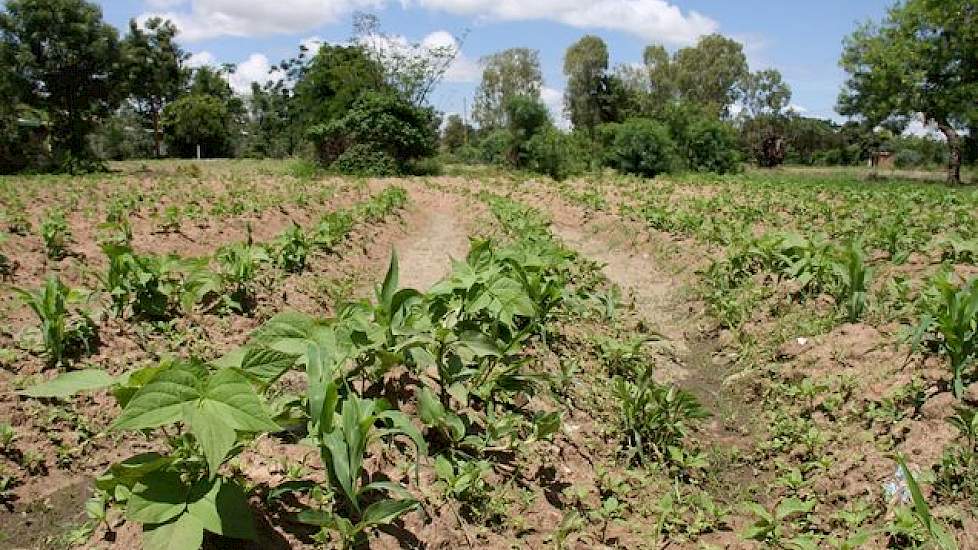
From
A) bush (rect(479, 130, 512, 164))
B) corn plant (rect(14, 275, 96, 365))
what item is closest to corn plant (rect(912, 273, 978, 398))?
corn plant (rect(14, 275, 96, 365))

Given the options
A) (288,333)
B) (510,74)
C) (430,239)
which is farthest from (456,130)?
(288,333)

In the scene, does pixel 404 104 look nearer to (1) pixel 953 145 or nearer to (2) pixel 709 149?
(2) pixel 709 149

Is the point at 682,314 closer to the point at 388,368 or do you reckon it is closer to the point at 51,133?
the point at 388,368

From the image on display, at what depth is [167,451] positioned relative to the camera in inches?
140

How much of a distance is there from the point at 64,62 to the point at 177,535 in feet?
103

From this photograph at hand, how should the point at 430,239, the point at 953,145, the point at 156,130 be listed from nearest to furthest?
1. the point at 430,239
2. the point at 953,145
3. the point at 156,130

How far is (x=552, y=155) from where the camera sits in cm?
2672

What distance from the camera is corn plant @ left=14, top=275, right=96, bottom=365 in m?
4.33

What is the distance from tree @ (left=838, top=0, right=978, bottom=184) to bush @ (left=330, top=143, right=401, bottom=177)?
62.8ft


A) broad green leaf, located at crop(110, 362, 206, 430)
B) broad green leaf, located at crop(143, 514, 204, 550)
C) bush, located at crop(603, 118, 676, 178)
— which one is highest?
bush, located at crop(603, 118, 676, 178)

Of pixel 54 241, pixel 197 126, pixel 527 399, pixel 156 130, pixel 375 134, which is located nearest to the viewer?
pixel 527 399

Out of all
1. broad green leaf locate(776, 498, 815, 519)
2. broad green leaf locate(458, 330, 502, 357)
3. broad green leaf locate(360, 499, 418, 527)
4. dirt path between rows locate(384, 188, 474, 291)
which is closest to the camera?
broad green leaf locate(360, 499, 418, 527)

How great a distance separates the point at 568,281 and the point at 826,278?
258cm

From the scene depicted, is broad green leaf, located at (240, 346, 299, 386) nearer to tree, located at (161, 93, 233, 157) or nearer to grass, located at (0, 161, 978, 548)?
grass, located at (0, 161, 978, 548)
